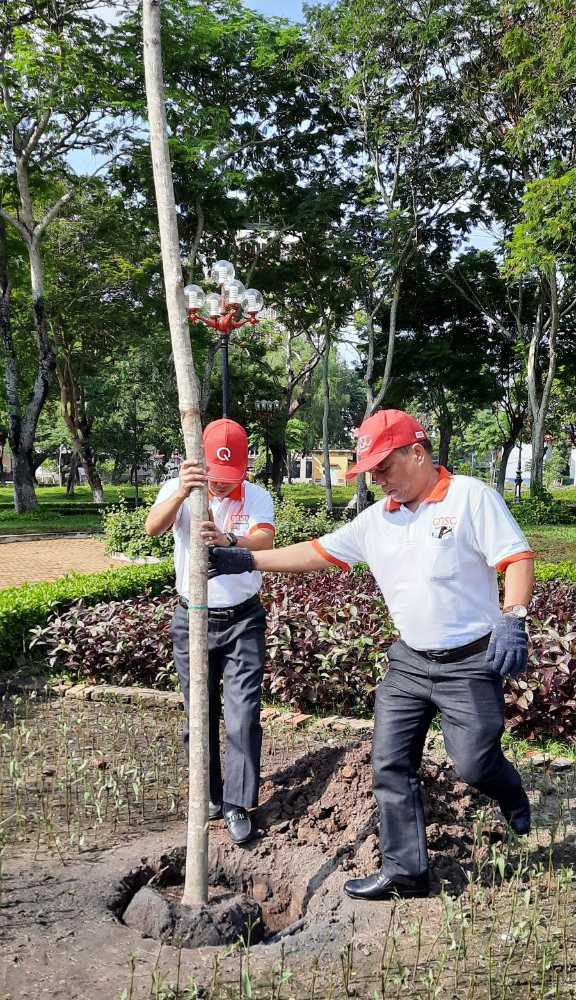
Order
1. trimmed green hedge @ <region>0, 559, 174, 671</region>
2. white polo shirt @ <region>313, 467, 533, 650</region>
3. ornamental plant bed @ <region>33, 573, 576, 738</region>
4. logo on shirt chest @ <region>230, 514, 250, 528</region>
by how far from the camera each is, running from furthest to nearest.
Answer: trimmed green hedge @ <region>0, 559, 174, 671</region> < ornamental plant bed @ <region>33, 573, 576, 738</region> < logo on shirt chest @ <region>230, 514, 250, 528</region> < white polo shirt @ <region>313, 467, 533, 650</region>

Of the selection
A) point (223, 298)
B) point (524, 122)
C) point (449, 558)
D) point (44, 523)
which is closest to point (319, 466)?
point (44, 523)

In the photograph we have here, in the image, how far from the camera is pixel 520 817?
3.04m

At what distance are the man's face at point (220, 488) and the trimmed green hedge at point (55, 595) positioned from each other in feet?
11.6

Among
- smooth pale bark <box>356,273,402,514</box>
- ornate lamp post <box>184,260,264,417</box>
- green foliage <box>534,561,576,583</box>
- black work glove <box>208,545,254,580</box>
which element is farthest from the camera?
smooth pale bark <box>356,273,402,514</box>

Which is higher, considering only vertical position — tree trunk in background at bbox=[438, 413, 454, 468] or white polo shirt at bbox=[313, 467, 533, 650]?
tree trunk in background at bbox=[438, 413, 454, 468]

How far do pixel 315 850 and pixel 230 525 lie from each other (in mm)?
1419

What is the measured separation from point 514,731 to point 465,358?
22611 millimetres

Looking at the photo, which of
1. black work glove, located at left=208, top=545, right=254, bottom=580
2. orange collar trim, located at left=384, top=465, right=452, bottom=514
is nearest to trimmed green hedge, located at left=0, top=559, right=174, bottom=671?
black work glove, located at left=208, top=545, right=254, bottom=580

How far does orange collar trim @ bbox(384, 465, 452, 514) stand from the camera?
287cm

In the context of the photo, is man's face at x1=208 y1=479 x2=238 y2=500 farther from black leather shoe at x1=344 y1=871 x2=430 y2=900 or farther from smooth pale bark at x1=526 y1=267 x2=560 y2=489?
smooth pale bark at x1=526 y1=267 x2=560 y2=489

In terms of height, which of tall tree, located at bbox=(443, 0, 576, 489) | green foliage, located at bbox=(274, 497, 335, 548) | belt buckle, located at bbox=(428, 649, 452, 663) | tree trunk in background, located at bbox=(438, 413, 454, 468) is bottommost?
green foliage, located at bbox=(274, 497, 335, 548)

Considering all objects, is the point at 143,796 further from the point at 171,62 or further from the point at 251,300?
the point at 171,62

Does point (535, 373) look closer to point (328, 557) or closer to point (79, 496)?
point (328, 557)

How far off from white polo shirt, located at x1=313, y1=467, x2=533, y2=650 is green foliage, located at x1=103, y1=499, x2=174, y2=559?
33.5 ft
